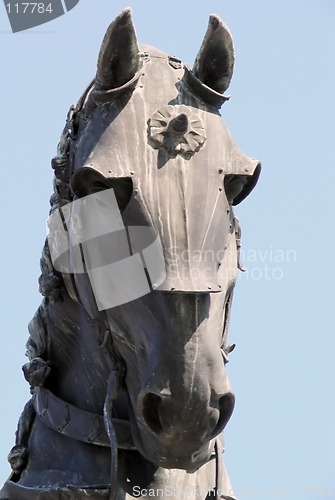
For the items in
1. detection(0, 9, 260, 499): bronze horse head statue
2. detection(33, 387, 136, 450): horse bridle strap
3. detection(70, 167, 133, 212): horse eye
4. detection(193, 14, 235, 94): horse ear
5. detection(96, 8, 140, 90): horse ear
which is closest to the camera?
detection(0, 9, 260, 499): bronze horse head statue

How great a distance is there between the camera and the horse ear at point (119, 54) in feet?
16.7

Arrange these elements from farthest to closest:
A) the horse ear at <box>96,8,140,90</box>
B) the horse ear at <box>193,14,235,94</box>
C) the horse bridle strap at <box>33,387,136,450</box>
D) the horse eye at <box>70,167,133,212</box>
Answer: the horse bridle strap at <box>33,387,136,450</box>, the horse ear at <box>193,14,235,94</box>, the horse ear at <box>96,8,140,90</box>, the horse eye at <box>70,167,133,212</box>

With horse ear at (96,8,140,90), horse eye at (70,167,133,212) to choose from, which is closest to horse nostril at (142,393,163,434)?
horse eye at (70,167,133,212)

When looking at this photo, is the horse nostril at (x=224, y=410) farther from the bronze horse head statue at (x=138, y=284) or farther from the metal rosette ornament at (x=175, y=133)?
the metal rosette ornament at (x=175, y=133)

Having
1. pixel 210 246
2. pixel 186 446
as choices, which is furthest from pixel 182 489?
pixel 210 246

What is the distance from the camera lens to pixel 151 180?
4898mm

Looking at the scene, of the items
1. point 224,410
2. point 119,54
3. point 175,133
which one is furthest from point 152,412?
point 119,54

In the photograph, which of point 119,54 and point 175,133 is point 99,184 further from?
point 119,54

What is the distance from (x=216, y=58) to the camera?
17.4 feet

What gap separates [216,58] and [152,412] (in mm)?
1432

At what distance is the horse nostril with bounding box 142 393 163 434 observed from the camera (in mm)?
4730

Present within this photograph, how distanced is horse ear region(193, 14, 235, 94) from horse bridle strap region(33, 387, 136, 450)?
1373 mm

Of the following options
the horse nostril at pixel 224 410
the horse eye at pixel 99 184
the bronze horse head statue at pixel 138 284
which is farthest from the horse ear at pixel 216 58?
the horse nostril at pixel 224 410

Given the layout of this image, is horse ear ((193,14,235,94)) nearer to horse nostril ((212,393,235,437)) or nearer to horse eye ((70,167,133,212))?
horse eye ((70,167,133,212))
